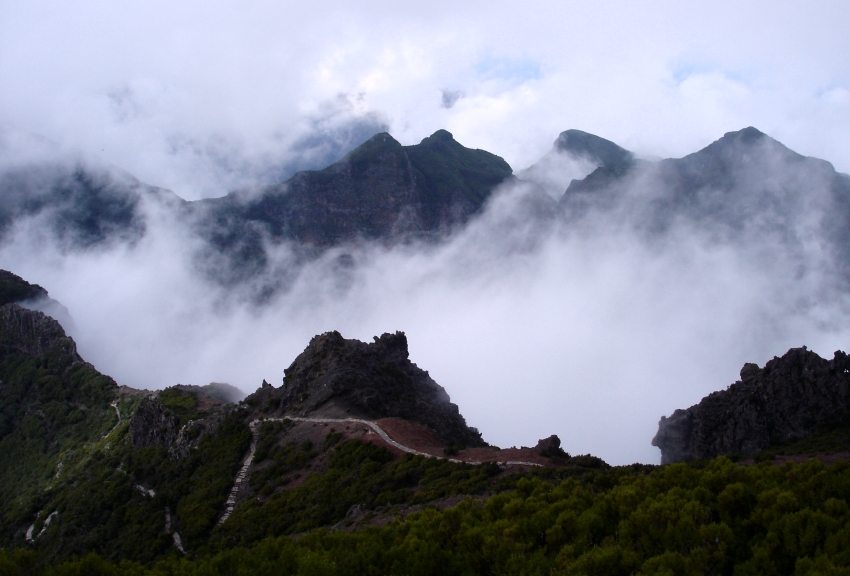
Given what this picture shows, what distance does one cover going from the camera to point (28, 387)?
98750 millimetres

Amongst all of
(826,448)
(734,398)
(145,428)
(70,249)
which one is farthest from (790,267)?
(70,249)

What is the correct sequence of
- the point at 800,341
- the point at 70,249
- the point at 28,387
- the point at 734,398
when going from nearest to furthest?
1. the point at 734,398
2. the point at 28,387
3. the point at 800,341
4. the point at 70,249

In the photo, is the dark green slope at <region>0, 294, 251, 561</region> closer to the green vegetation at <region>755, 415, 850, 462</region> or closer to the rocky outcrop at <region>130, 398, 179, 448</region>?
the rocky outcrop at <region>130, 398, 179, 448</region>

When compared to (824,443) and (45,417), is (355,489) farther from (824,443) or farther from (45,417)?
(45,417)

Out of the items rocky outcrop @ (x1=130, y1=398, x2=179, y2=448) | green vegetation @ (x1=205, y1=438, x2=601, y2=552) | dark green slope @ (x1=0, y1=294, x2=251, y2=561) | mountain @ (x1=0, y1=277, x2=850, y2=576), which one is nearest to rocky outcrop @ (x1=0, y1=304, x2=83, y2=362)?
dark green slope @ (x1=0, y1=294, x2=251, y2=561)

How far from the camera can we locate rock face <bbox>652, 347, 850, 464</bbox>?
4991 centimetres

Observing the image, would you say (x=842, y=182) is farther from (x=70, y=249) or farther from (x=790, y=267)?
(x=70, y=249)

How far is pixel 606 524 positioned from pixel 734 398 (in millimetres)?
42112


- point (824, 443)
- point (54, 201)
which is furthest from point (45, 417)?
point (54, 201)

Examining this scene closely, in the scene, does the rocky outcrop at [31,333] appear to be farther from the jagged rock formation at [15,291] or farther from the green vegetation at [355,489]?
the green vegetation at [355,489]

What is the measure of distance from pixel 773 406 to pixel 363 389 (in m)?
39.1

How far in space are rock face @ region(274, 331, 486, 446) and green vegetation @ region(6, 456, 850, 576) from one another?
31824 millimetres

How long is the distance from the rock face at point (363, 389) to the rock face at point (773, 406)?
23063 millimetres

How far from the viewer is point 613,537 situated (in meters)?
20.4
